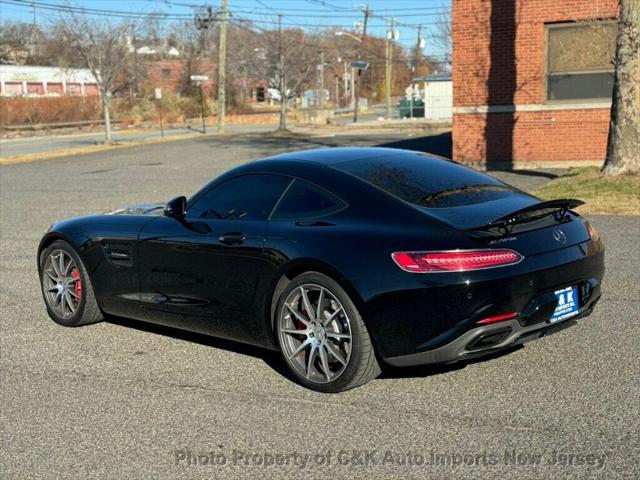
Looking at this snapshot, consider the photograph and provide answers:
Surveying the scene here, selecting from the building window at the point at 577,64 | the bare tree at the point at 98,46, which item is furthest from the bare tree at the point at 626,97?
the bare tree at the point at 98,46

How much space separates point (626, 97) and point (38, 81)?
70920 millimetres

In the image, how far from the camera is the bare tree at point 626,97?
44.3 ft

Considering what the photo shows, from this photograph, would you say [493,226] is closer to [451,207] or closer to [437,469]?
[451,207]

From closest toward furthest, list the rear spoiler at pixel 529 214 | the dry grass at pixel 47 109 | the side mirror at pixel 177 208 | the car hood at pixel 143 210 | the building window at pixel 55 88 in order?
the rear spoiler at pixel 529 214 < the side mirror at pixel 177 208 < the car hood at pixel 143 210 < the dry grass at pixel 47 109 < the building window at pixel 55 88

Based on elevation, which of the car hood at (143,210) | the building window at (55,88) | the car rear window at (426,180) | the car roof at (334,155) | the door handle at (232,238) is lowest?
the door handle at (232,238)

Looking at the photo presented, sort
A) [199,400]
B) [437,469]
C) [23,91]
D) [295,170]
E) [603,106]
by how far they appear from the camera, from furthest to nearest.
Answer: [23,91]
[603,106]
[295,170]
[199,400]
[437,469]

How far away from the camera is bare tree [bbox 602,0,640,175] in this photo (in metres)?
13.5

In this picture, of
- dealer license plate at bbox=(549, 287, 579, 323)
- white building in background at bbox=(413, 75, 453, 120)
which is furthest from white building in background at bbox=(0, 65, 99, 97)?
dealer license plate at bbox=(549, 287, 579, 323)

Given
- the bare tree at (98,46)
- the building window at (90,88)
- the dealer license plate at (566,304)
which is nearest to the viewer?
the dealer license plate at (566,304)

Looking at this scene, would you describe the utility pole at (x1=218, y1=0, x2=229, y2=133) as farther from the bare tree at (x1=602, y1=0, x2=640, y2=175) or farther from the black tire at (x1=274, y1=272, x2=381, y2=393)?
the black tire at (x1=274, y1=272, x2=381, y2=393)

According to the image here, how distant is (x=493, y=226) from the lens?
4711mm

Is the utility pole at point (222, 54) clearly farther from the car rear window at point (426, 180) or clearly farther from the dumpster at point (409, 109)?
the car rear window at point (426, 180)

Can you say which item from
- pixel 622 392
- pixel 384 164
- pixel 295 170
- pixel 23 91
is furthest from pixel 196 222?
pixel 23 91

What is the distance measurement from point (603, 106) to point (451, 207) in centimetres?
1440
